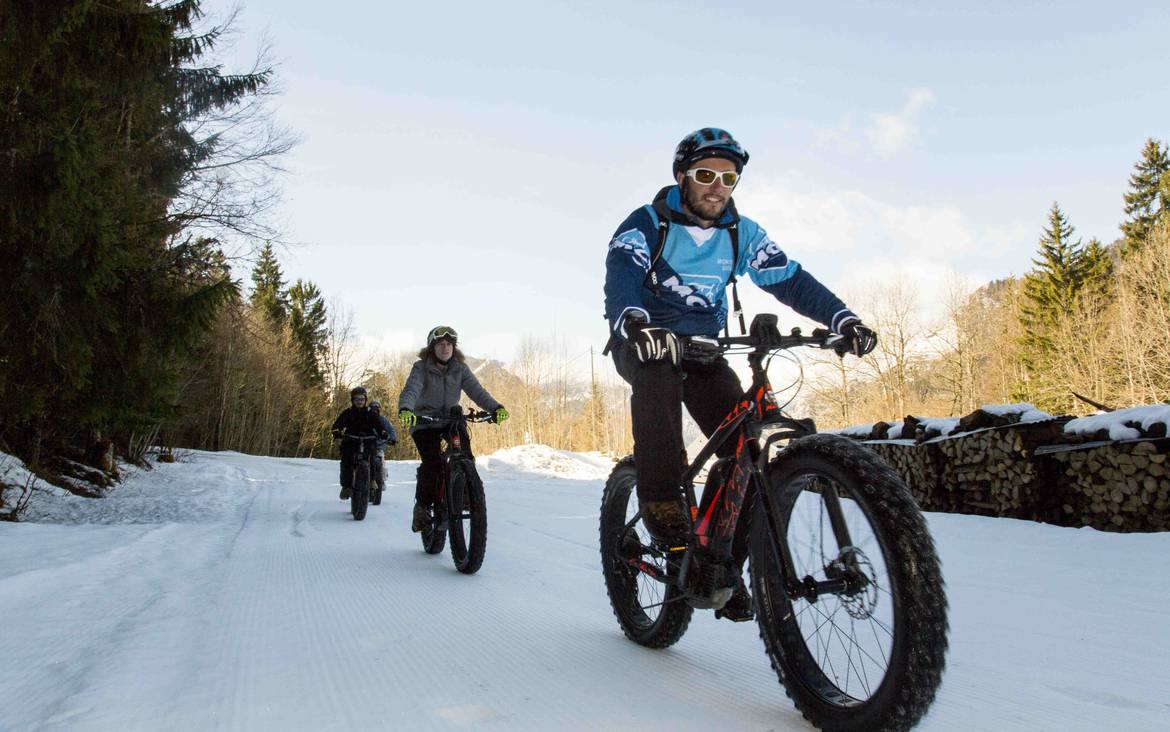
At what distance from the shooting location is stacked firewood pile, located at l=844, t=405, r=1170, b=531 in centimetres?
571

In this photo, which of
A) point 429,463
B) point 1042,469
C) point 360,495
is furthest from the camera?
point 360,495

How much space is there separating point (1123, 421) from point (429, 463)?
6.00 metres

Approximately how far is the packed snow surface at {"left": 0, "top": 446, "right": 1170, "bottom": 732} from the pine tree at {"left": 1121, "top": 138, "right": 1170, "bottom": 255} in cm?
4523

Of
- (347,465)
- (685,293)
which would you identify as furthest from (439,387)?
(347,465)

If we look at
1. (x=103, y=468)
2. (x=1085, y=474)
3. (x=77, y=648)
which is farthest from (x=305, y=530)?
(x=103, y=468)

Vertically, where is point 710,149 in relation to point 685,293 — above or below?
above

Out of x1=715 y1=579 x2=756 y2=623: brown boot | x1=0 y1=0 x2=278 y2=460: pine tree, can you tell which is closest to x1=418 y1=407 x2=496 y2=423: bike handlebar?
x1=715 y1=579 x2=756 y2=623: brown boot

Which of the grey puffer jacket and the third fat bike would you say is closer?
the third fat bike

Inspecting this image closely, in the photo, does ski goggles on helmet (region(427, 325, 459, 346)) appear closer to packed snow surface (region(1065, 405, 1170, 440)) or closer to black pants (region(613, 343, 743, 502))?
black pants (region(613, 343, 743, 502))

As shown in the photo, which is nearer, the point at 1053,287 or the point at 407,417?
the point at 407,417

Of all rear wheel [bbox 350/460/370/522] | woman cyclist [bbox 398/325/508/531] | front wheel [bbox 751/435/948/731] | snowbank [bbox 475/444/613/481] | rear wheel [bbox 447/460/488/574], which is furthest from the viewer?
snowbank [bbox 475/444/613/481]

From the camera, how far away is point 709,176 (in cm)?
272

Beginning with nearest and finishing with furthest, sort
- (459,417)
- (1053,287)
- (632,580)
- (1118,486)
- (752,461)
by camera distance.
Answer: (752,461) → (632,580) → (459,417) → (1118,486) → (1053,287)

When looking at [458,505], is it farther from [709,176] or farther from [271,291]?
[271,291]
